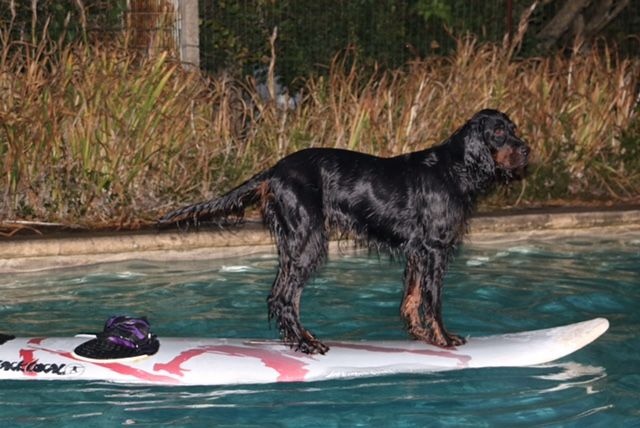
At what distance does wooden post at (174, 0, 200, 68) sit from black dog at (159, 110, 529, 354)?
5560mm

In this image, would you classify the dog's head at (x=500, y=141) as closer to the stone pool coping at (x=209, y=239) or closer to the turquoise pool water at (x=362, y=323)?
the turquoise pool water at (x=362, y=323)

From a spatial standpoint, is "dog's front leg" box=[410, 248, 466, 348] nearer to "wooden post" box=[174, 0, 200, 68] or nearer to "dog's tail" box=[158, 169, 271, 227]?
"dog's tail" box=[158, 169, 271, 227]

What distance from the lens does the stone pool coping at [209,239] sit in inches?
380

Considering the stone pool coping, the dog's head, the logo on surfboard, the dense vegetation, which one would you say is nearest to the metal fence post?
the dense vegetation

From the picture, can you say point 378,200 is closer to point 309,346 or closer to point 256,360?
point 309,346

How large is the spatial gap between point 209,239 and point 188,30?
3.20 metres

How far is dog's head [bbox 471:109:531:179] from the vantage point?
7.25 meters

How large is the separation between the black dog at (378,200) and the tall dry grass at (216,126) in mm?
3477

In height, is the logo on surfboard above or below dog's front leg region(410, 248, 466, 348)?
below

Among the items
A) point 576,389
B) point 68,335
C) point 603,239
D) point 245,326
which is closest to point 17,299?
point 68,335

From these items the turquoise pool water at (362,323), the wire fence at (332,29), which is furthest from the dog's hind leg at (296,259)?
the wire fence at (332,29)

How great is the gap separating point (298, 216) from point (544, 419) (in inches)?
67.4

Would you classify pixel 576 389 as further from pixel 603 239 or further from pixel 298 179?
pixel 603 239

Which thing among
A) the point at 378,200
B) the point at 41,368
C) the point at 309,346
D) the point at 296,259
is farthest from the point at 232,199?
the point at 41,368
